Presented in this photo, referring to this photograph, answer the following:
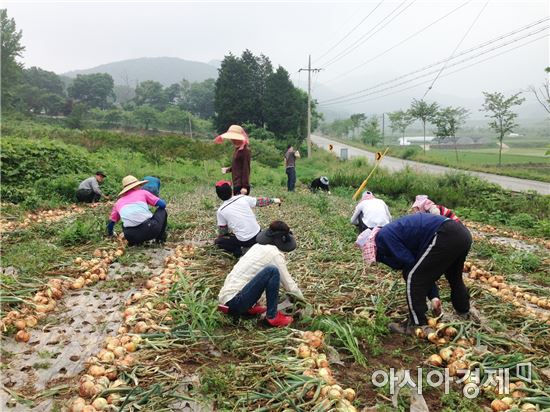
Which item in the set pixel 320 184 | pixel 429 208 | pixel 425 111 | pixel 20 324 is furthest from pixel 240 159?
pixel 425 111

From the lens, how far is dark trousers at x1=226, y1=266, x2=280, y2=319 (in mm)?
3570

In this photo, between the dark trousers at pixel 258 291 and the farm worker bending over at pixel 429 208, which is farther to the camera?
the farm worker bending over at pixel 429 208

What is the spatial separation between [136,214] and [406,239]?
3.82 m

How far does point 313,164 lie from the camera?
2855 centimetres

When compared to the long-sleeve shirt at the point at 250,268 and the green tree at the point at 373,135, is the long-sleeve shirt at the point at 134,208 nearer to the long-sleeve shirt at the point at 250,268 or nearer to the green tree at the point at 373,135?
the long-sleeve shirt at the point at 250,268

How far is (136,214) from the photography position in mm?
5719

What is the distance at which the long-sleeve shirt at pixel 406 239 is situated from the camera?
358 cm

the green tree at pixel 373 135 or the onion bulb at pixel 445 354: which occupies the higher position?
the green tree at pixel 373 135

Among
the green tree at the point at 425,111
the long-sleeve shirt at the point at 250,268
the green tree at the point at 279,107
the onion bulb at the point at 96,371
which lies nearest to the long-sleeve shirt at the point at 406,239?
the long-sleeve shirt at the point at 250,268

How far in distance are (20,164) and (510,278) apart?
470 inches

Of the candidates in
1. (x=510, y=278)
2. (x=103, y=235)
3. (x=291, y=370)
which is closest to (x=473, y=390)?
(x=291, y=370)

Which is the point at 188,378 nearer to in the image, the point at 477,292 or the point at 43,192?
the point at 477,292

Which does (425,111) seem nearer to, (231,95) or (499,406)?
(231,95)

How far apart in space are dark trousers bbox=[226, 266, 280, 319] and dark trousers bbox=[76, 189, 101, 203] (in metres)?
7.99
